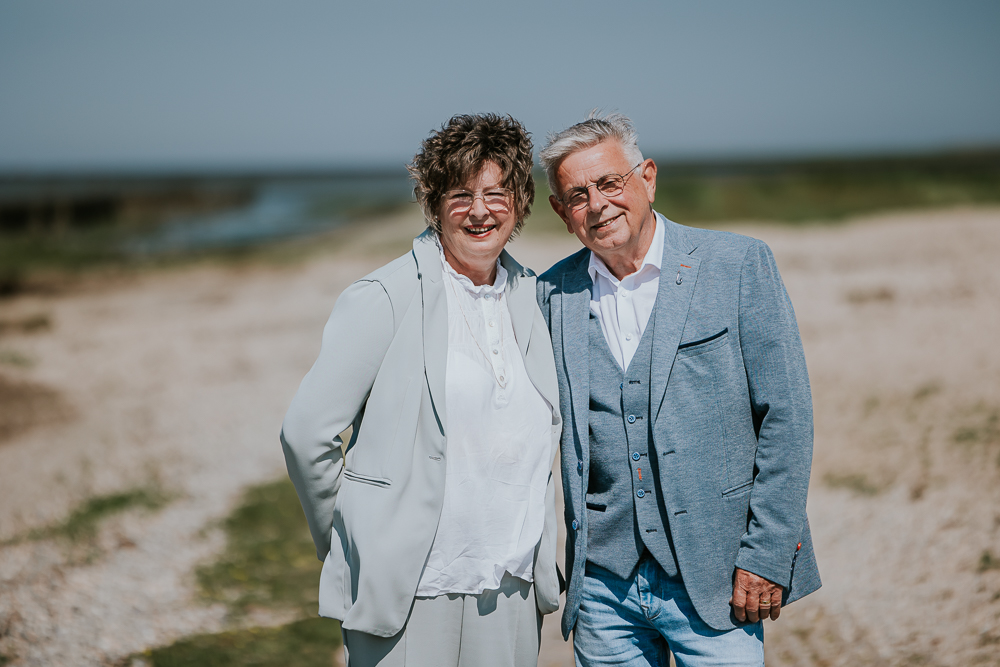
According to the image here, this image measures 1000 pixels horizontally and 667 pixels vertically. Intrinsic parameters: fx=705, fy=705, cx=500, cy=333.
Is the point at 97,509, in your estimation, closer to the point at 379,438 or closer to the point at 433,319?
the point at 379,438

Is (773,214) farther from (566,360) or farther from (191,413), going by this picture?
(566,360)

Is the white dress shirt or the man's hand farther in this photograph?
the white dress shirt

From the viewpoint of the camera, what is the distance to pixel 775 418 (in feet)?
7.80

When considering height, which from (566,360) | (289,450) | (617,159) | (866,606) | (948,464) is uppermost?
(617,159)

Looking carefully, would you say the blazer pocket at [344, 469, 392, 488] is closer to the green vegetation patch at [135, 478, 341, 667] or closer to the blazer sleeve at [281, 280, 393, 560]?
the blazer sleeve at [281, 280, 393, 560]

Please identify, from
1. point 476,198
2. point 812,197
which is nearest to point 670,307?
point 476,198

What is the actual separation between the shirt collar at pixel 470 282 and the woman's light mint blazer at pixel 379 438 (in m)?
0.15

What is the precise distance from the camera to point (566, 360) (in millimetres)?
2609

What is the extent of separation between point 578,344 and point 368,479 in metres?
0.89

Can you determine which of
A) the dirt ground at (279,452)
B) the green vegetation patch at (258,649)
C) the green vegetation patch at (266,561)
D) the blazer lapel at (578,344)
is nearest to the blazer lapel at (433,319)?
the blazer lapel at (578,344)

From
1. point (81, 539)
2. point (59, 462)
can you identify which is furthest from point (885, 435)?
point (59, 462)

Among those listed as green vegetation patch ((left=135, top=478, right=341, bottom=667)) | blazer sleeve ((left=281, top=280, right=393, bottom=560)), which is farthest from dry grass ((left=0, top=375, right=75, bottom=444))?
blazer sleeve ((left=281, top=280, right=393, bottom=560))

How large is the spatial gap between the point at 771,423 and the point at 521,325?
0.94 metres

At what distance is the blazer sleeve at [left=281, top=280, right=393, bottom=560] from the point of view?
7.64 feet
